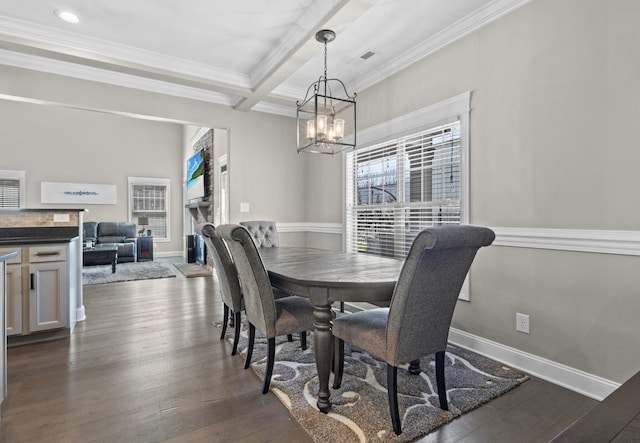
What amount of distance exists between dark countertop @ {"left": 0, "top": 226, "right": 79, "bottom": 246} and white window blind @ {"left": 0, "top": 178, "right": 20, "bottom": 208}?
665 centimetres

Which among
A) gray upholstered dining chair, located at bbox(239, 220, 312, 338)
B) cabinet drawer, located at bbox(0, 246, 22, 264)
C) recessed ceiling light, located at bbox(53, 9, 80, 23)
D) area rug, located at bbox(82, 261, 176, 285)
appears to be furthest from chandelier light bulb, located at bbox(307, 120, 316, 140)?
area rug, located at bbox(82, 261, 176, 285)

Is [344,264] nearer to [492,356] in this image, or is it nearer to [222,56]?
[492,356]

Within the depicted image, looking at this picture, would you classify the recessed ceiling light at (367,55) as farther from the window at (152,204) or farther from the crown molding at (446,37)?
the window at (152,204)

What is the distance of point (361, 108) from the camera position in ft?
13.0

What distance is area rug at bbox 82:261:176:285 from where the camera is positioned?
561cm

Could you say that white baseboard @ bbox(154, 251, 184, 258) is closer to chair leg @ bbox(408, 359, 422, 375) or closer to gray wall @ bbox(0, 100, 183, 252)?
gray wall @ bbox(0, 100, 183, 252)

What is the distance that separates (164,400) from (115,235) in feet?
23.9

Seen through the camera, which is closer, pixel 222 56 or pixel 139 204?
pixel 222 56

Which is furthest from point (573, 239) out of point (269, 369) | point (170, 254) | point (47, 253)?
point (170, 254)

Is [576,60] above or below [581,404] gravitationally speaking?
above

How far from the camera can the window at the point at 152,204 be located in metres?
8.95

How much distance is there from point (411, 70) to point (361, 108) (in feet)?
2.79

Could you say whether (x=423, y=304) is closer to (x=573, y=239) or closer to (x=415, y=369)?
(x=415, y=369)

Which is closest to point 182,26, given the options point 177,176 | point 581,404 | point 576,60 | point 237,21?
point 237,21
